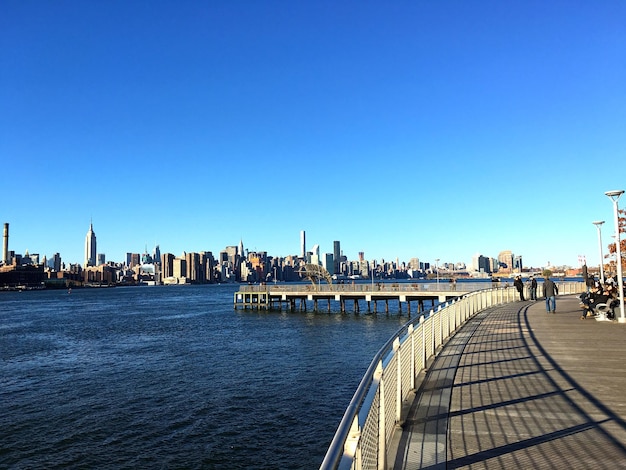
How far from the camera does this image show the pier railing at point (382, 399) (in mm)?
3268

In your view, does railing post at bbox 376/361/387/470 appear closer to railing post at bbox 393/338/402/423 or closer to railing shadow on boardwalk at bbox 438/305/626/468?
railing shadow on boardwalk at bbox 438/305/626/468

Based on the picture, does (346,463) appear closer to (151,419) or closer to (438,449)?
(438,449)

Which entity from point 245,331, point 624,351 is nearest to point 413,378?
point 624,351

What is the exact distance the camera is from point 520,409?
6961mm

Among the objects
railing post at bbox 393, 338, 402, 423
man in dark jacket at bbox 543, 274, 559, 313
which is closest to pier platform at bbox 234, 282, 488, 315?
man in dark jacket at bbox 543, 274, 559, 313

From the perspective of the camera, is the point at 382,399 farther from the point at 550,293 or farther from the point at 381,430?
the point at 550,293

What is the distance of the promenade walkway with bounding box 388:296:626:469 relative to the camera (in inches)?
206

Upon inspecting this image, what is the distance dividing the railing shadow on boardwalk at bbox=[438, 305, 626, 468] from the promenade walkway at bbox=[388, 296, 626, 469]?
12 mm

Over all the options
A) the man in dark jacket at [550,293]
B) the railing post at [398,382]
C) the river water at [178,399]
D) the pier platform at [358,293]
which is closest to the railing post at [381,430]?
the railing post at [398,382]

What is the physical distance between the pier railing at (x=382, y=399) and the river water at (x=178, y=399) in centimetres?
515

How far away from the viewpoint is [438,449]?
216 inches

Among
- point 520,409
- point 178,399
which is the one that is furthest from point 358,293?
point 520,409

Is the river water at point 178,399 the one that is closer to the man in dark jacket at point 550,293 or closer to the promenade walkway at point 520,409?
the promenade walkway at point 520,409

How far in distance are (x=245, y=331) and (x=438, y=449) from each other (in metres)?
37.5
